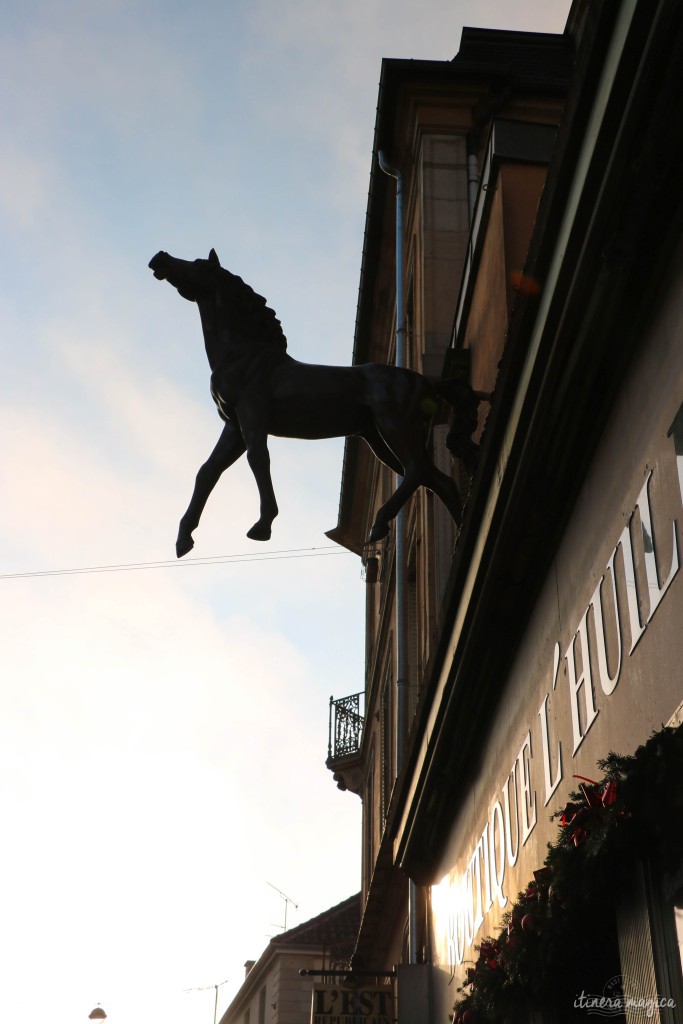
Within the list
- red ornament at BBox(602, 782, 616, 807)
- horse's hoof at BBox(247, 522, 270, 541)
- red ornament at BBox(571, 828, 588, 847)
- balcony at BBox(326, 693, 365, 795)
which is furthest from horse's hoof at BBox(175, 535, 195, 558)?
balcony at BBox(326, 693, 365, 795)

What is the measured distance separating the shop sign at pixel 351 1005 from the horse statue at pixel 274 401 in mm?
10546

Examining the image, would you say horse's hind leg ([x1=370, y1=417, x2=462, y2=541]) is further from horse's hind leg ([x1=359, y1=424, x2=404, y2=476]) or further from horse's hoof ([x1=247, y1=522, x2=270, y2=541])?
horse's hoof ([x1=247, y1=522, x2=270, y2=541])

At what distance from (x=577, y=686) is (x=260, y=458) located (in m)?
3.33

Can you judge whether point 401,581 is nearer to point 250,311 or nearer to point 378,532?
point 250,311

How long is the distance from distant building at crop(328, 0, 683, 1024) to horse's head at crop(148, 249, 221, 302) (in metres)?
2.35

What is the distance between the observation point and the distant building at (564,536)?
5.88 meters

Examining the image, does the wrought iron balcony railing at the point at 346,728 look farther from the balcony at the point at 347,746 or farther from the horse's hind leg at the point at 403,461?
the horse's hind leg at the point at 403,461

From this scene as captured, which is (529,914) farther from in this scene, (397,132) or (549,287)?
(397,132)

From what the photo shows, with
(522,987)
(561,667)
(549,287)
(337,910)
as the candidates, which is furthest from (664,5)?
(337,910)

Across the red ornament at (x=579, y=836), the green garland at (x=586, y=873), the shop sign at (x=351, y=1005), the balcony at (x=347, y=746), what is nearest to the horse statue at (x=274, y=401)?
the green garland at (x=586, y=873)

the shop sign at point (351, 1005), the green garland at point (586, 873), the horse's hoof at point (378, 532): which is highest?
the horse's hoof at point (378, 532)

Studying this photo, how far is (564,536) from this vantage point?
7.97 m

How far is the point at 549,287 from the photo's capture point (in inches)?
278

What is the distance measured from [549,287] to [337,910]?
1585 inches
